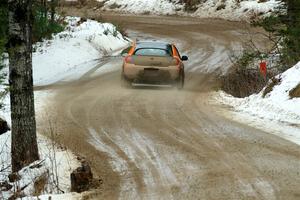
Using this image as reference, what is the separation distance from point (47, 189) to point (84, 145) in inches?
94.2

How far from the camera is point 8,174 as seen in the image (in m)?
9.61

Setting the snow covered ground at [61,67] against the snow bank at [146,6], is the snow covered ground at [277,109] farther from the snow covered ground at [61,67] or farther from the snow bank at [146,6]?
the snow bank at [146,6]

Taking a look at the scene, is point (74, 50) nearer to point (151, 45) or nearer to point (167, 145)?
point (151, 45)

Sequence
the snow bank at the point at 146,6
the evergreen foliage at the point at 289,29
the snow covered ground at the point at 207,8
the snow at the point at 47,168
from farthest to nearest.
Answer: the snow bank at the point at 146,6 < the snow covered ground at the point at 207,8 < the evergreen foliage at the point at 289,29 < the snow at the point at 47,168

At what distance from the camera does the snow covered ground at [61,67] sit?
8.71m

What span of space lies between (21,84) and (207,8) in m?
38.3

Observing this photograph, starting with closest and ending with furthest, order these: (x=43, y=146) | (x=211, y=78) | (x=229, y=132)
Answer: (x=43, y=146), (x=229, y=132), (x=211, y=78)

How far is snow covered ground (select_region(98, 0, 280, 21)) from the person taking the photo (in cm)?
4103

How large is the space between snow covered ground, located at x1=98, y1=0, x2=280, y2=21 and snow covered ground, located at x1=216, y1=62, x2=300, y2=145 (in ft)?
70.5

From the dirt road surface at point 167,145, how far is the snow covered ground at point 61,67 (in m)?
0.49


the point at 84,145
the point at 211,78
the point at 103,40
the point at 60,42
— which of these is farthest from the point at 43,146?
the point at 103,40

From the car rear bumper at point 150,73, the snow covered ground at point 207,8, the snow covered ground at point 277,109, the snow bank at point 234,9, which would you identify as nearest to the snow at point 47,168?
the snow covered ground at point 277,109

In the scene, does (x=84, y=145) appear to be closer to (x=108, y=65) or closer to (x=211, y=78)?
(x=211, y=78)

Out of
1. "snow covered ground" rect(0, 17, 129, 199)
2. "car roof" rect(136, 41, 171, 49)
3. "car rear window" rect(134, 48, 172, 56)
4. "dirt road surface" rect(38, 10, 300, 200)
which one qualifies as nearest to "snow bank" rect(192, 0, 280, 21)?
"snow covered ground" rect(0, 17, 129, 199)
